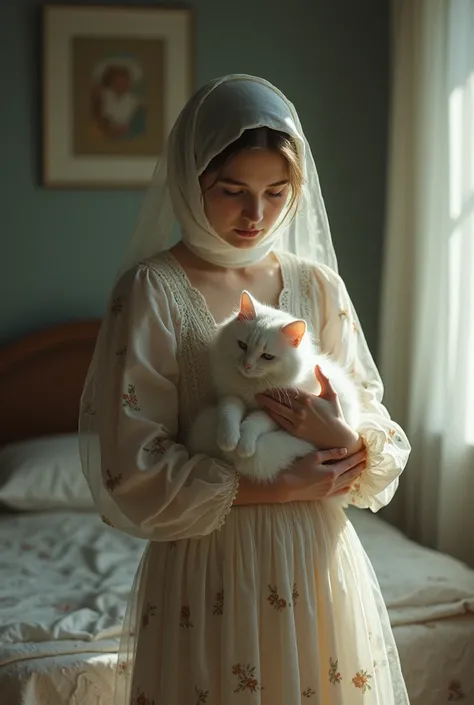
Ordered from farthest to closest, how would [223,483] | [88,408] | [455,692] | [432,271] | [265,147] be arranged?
[432,271], [455,692], [88,408], [265,147], [223,483]

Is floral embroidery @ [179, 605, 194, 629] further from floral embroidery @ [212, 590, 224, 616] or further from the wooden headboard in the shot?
the wooden headboard

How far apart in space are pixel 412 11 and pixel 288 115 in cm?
195

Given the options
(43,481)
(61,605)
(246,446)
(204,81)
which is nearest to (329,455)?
(246,446)

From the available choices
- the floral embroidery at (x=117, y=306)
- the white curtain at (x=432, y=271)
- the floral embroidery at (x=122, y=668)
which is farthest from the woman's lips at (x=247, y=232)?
the white curtain at (x=432, y=271)

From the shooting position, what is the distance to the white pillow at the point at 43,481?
10.0 ft

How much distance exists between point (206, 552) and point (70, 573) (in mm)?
1230

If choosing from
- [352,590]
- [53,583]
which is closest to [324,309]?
[352,590]

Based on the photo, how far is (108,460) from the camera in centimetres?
139

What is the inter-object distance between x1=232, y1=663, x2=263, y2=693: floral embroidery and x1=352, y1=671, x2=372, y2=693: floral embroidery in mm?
187

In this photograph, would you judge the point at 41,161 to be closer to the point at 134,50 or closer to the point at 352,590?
the point at 134,50

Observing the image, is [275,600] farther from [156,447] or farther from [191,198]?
[191,198]

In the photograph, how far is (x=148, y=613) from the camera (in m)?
1.46

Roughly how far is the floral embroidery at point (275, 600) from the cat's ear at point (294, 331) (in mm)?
383

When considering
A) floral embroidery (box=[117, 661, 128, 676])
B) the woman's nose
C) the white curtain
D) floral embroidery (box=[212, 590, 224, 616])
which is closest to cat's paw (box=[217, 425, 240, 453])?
floral embroidery (box=[212, 590, 224, 616])
